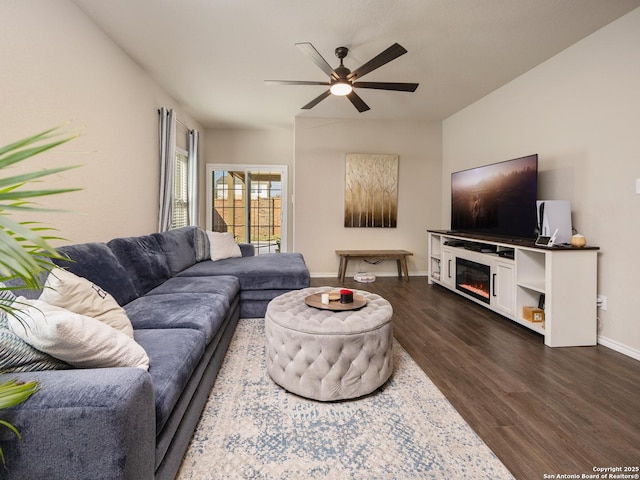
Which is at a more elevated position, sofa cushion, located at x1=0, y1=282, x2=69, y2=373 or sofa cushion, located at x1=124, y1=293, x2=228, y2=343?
sofa cushion, located at x1=0, y1=282, x2=69, y2=373

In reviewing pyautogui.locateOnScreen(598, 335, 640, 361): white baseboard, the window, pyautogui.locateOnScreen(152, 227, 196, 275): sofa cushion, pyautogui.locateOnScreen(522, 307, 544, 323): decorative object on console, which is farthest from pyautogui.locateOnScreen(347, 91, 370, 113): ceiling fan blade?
pyautogui.locateOnScreen(598, 335, 640, 361): white baseboard

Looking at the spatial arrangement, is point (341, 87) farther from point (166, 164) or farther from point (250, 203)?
point (250, 203)

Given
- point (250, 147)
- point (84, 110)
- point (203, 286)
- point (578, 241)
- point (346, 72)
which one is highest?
point (250, 147)

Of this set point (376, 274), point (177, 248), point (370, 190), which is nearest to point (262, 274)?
point (177, 248)

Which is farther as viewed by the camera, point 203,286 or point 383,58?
point 203,286

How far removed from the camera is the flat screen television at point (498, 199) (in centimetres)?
334

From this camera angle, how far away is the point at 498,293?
343 centimetres

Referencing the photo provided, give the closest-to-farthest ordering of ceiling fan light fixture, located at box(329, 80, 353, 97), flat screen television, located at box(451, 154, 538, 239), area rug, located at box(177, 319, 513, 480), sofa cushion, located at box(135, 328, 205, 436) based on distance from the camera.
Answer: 1. sofa cushion, located at box(135, 328, 205, 436)
2. area rug, located at box(177, 319, 513, 480)
3. ceiling fan light fixture, located at box(329, 80, 353, 97)
4. flat screen television, located at box(451, 154, 538, 239)

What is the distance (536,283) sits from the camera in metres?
3.07

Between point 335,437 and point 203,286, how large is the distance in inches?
68.3

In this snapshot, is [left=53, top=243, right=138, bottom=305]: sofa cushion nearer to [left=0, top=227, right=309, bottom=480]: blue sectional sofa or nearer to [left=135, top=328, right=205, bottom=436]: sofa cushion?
[left=0, top=227, right=309, bottom=480]: blue sectional sofa

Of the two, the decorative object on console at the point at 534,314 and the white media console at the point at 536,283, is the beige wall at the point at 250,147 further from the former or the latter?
the decorative object on console at the point at 534,314

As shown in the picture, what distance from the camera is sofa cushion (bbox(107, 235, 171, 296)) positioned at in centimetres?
262

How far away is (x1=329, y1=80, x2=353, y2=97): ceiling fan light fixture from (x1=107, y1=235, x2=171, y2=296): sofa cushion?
7.80 feet
